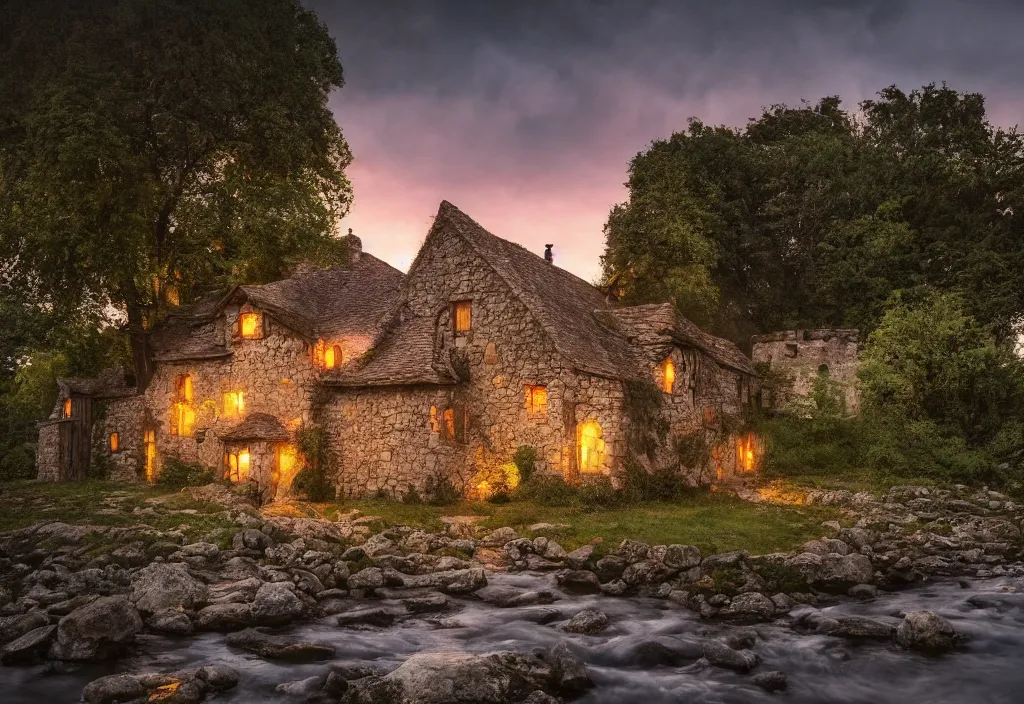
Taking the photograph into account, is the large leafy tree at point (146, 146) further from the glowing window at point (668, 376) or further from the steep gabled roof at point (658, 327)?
the glowing window at point (668, 376)

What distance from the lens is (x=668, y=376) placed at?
26547 millimetres

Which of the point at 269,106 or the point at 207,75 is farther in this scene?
the point at 269,106

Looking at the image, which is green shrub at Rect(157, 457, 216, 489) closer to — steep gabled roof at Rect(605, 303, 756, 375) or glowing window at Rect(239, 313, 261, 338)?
glowing window at Rect(239, 313, 261, 338)

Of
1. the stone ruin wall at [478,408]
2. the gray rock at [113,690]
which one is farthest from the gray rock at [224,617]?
the stone ruin wall at [478,408]

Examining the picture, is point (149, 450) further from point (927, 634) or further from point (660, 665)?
point (927, 634)

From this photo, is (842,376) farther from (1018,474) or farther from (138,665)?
(138,665)

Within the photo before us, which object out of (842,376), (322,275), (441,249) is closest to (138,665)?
(441,249)

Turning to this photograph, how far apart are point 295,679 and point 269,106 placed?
2748 centimetres

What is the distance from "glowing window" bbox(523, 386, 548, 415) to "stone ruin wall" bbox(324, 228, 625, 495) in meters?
0.20

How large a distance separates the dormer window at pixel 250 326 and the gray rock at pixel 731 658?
71.7 ft

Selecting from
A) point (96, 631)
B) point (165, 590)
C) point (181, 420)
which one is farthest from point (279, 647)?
point (181, 420)

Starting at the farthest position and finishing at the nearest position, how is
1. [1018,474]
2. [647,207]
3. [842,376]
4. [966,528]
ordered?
[647,207]
[842,376]
[1018,474]
[966,528]

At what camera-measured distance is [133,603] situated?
37.4 feet

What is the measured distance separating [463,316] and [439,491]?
6.47 m
